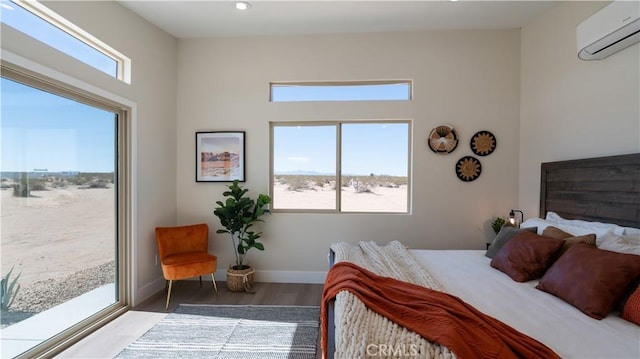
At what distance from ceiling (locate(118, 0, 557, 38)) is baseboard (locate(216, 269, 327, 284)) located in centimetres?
307

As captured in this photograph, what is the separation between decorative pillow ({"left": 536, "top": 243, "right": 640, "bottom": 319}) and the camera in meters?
1.40

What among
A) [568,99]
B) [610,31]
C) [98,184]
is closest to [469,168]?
[568,99]

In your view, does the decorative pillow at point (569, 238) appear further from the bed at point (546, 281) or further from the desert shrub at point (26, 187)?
the desert shrub at point (26, 187)

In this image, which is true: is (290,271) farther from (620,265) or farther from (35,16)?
(35,16)

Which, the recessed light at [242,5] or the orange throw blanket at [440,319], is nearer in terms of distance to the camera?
the orange throw blanket at [440,319]

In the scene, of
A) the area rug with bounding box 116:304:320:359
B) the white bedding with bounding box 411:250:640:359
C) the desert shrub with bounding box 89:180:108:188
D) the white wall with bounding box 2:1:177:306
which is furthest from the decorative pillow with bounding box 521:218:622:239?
the desert shrub with bounding box 89:180:108:188

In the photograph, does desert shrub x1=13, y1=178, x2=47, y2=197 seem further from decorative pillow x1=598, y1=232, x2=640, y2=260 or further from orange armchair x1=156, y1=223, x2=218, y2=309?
decorative pillow x1=598, y1=232, x2=640, y2=260

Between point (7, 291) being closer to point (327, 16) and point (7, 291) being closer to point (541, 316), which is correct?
point (541, 316)

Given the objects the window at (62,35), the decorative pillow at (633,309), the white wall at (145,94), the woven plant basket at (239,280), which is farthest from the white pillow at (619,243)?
the window at (62,35)

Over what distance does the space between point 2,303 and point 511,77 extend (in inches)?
204

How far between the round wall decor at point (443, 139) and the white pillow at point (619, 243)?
1699 millimetres

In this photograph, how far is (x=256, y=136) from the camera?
11.4 ft

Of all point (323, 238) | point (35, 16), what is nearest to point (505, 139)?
point (323, 238)

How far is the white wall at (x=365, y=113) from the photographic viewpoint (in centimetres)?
329
